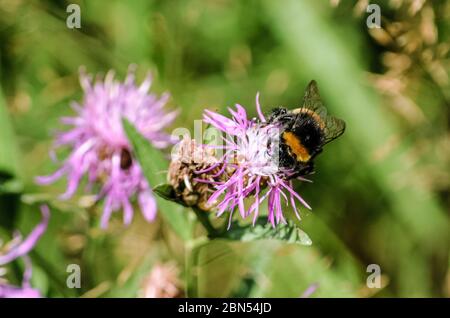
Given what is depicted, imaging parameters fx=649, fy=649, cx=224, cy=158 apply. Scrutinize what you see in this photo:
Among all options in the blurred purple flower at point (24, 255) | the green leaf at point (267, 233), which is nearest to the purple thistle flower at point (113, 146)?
the blurred purple flower at point (24, 255)

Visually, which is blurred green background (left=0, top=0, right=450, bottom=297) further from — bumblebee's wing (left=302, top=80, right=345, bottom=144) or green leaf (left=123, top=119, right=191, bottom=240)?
bumblebee's wing (left=302, top=80, right=345, bottom=144)

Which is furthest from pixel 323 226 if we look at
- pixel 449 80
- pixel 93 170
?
pixel 93 170

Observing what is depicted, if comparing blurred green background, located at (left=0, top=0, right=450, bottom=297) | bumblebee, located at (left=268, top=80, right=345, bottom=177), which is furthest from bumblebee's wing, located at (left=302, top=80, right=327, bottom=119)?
blurred green background, located at (left=0, top=0, right=450, bottom=297)

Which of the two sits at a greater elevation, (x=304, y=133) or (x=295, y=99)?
(x=295, y=99)

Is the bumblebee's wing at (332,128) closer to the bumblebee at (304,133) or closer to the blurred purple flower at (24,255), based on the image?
the bumblebee at (304,133)

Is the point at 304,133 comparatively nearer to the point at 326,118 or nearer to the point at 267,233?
the point at 326,118

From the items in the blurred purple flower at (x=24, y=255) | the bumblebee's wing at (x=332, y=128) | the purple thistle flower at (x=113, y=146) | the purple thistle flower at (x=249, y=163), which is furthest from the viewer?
the purple thistle flower at (x=113, y=146)

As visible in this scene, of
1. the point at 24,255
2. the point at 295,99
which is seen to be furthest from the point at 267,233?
the point at 295,99
